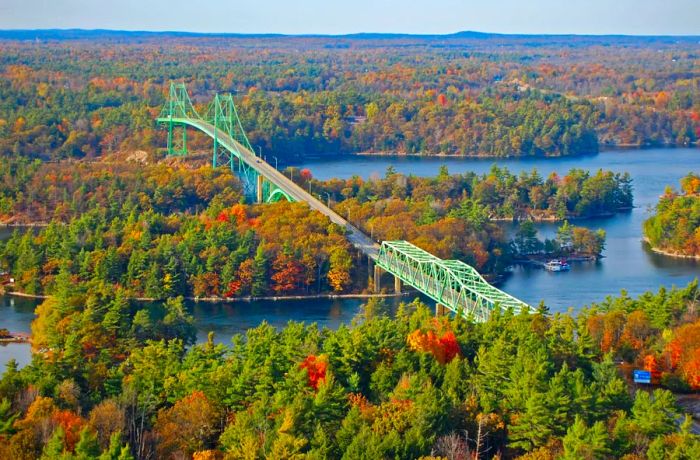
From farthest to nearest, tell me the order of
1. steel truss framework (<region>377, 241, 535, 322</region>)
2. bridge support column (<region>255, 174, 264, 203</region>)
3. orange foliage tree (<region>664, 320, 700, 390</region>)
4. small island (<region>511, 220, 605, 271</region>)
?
1. bridge support column (<region>255, 174, 264, 203</region>)
2. small island (<region>511, 220, 605, 271</region>)
3. steel truss framework (<region>377, 241, 535, 322</region>)
4. orange foliage tree (<region>664, 320, 700, 390</region>)

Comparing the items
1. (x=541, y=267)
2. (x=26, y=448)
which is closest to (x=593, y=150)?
(x=541, y=267)

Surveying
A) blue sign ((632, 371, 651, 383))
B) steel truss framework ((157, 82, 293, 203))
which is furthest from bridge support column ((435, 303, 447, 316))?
steel truss framework ((157, 82, 293, 203))

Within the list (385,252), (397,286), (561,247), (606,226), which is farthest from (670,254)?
(397,286)

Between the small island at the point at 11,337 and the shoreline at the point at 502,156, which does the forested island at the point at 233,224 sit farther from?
the shoreline at the point at 502,156

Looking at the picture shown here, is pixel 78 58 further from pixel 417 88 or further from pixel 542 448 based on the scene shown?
pixel 542 448

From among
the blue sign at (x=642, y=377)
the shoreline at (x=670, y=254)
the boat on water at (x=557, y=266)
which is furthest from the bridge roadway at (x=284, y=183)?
the blue sign at (x=642, y=377)

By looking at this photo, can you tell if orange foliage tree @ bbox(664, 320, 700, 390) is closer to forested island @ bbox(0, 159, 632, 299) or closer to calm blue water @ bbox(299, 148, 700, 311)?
calm blue water @ bbox(299, 148, 700, 311)
